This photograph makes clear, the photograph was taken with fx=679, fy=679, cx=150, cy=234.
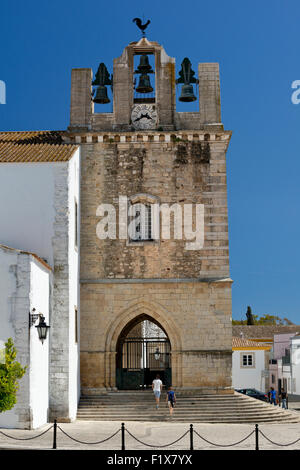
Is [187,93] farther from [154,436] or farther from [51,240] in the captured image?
[154,436]

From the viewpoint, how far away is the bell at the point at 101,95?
2559 cm

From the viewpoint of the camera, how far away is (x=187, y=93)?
2536 cm

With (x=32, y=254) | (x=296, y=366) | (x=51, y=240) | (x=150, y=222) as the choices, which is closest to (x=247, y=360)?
(x=296, y=366)

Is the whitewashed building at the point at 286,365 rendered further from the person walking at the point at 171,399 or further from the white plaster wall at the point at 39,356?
the white plaster wall at the point at 39,356

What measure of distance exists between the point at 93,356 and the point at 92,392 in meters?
1.24

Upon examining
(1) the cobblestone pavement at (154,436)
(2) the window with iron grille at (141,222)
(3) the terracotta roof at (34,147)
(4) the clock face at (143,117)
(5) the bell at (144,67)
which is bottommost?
(1) the cobblestone pavement at (154,436)

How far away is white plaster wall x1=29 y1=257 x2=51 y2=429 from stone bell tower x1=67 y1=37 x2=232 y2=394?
3413 millimetres

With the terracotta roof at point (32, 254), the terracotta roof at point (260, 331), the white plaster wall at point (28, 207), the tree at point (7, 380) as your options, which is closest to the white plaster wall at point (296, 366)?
the terracotta roof at point (260, 331)

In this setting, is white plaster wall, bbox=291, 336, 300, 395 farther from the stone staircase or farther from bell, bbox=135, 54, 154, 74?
bell, bbox=135, 54, 154, 74

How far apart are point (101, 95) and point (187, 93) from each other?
3236 mm

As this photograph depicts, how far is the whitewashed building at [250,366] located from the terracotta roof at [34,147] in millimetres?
32426

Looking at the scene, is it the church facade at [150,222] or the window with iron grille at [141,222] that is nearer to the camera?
the church facade at [150,222]

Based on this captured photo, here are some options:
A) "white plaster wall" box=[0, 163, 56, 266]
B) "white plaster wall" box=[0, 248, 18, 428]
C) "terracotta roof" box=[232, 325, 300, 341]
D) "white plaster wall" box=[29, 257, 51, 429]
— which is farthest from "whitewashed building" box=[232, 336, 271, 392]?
"white plaster wall" box=[0, 248, 18, 428]

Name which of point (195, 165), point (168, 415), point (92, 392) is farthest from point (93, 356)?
point (195, 165)
